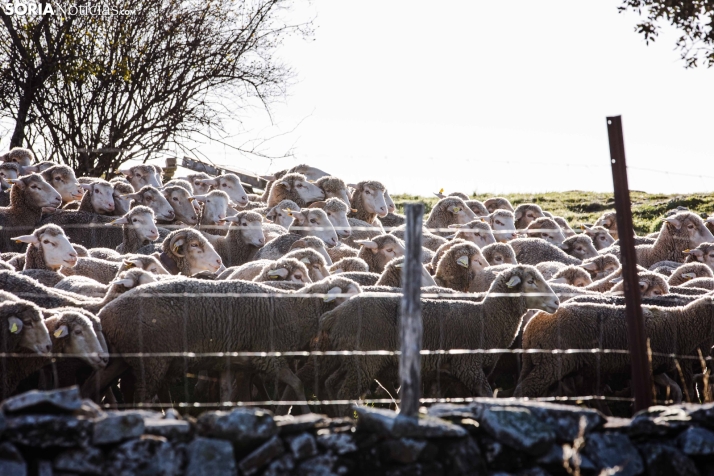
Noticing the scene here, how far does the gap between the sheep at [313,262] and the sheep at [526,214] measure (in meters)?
6.98

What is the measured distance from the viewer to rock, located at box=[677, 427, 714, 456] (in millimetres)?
4105

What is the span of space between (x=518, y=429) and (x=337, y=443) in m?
0.78

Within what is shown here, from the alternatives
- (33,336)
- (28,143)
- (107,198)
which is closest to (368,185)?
(107,198)

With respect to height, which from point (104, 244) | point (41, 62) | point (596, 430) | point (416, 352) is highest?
point (41, 62)

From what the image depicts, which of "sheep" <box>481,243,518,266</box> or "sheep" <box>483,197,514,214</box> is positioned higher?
"sheep" <box>483,197,514,214</box>

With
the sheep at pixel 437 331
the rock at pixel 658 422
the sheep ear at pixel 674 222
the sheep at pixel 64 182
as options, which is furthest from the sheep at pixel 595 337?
the sheep at pixel 64 182

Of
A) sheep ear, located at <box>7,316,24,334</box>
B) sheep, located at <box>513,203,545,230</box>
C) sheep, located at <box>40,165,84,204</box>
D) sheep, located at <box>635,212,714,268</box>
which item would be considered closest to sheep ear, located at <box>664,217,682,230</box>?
sheep, located at <box>635,212,714,268</box>

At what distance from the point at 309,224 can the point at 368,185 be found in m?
2.87

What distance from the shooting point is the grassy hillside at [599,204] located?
18625 mm

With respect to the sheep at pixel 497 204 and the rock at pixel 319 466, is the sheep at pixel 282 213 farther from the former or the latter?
the rock at pixel 319 466

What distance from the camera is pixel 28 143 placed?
58.2 ft

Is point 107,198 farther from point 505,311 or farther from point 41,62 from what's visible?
point 505,311

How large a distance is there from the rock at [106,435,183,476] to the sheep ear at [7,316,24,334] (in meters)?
2.83

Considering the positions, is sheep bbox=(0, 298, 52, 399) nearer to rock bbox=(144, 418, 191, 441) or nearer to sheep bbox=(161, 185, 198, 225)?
rock bbox=(144, 418, 191, 441)
